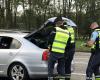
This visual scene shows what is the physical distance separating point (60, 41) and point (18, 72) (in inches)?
65.6

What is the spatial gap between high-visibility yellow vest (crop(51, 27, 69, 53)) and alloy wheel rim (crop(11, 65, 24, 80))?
1364 millimetres

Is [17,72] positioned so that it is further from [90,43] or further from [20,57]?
[90,43]

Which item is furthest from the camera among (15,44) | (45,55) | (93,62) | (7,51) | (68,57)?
(15,44)

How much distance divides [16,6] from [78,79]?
38787mm

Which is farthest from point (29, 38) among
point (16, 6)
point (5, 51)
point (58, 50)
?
point (16, 6)

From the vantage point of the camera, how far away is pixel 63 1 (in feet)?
173

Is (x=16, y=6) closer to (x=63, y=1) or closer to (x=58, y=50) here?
(x=63, y=1)

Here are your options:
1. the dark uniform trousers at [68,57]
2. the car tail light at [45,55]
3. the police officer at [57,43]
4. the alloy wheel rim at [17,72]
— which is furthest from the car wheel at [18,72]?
the dark uniform trousers at [68,57]

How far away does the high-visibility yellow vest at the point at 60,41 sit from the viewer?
9.70 metres

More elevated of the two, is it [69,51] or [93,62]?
[69,51]

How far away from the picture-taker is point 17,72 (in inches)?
422

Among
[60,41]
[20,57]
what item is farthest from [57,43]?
[20,57]

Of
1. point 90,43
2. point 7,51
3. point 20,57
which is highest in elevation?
point 90,43

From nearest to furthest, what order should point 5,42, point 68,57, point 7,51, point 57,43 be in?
point 57,43
point 68,57
point 7,51
point 5,42
